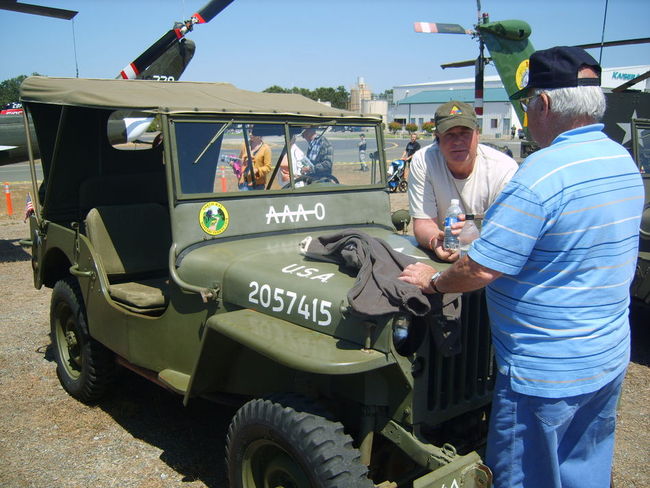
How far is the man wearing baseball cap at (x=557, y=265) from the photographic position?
1.95 m

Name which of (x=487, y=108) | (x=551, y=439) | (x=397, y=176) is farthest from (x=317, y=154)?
(x=487, y=108)

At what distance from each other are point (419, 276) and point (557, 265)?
568 mm

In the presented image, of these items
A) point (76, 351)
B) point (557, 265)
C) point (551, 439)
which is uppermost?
point (557, 265)

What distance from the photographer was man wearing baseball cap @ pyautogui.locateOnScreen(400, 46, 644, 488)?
1948 mm

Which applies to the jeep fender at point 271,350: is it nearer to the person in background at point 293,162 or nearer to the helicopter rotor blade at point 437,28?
the person in background at point 293,162

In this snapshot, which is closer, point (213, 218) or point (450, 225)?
point (450, 225)

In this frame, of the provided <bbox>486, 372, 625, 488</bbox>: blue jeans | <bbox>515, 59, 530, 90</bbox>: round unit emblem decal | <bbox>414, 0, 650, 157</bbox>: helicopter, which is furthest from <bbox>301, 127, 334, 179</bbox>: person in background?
<bbox>515, 59, 530, 90</bbox>: round unit emblem decal

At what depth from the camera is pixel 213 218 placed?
11.3ft

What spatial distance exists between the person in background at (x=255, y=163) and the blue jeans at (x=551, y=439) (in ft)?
6.72

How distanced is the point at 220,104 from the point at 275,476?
2147 millimetres

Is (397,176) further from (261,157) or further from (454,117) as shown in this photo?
(454,117)

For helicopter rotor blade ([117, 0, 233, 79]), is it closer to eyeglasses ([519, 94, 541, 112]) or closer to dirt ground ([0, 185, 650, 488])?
dirt ground ([0, 185, 650, 488])

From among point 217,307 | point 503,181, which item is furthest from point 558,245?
point 217,307

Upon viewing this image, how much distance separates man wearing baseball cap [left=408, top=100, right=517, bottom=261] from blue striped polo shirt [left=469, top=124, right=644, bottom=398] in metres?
1.16
